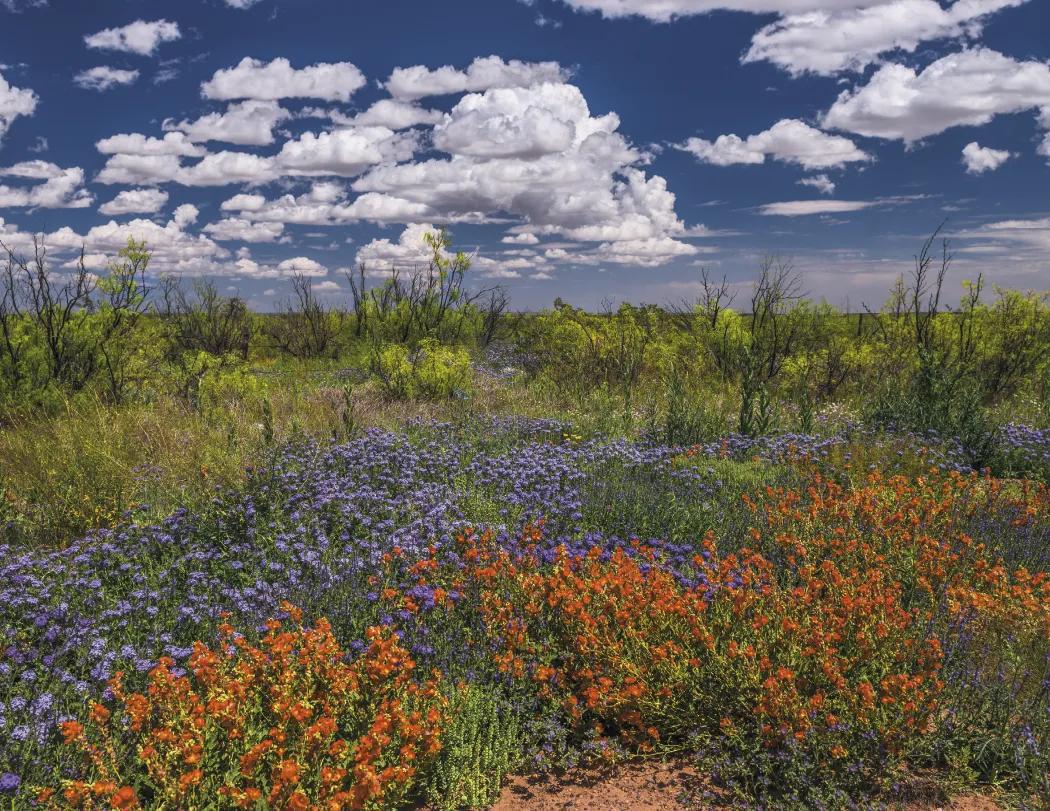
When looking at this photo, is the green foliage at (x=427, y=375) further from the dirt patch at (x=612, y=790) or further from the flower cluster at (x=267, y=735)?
the dirt patch at (x=612, y=790)

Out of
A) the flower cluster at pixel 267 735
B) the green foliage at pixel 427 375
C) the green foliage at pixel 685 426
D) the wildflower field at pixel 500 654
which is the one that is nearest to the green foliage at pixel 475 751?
the wildflower field at pixel 500 654

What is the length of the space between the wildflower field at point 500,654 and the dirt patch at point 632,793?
7 cm

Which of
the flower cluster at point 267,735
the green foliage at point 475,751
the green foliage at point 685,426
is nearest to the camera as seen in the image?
the flower cluster at point 267,735

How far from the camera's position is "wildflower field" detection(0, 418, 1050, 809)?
9.53 feet

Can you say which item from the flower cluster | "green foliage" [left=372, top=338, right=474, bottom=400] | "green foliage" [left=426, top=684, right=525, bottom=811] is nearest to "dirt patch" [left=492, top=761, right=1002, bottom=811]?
"green foliage" [left=426, top=684, right=525, bottom=811]

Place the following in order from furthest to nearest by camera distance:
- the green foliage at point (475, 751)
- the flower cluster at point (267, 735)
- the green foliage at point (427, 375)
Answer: the green foliage at point (427, 375), the green foliage at point (475, 751), the flower cluster at point (267, 735)

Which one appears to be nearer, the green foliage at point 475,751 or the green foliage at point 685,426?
the green foliage at point 475,751

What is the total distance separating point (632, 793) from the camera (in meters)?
3.13

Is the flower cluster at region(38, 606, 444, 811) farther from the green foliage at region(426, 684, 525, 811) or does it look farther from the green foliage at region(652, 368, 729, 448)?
the green foliage at region(652, 368, 729, 448)

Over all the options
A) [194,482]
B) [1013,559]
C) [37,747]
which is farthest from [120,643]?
[1013,559]

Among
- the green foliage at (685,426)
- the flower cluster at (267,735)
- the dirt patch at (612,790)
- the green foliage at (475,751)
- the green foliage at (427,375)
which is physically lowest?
the dirt patch at (612,790)

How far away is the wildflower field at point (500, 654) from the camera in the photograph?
290 centimetres

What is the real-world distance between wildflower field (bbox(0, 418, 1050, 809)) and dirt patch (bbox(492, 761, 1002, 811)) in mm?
72

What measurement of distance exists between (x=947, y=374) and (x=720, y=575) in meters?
8.69
